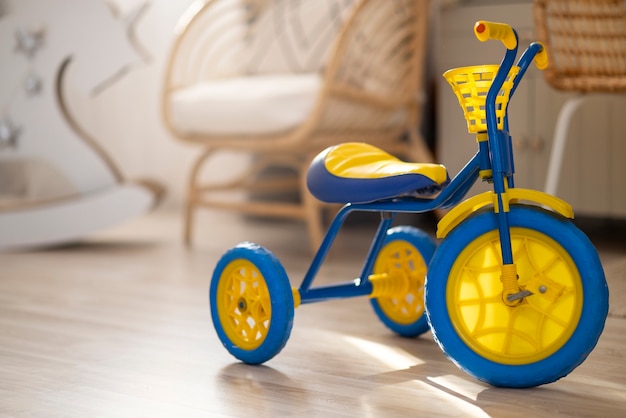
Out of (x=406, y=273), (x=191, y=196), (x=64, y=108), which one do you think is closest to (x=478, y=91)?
(x=406, y=273)

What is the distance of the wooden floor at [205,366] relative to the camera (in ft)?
3.49

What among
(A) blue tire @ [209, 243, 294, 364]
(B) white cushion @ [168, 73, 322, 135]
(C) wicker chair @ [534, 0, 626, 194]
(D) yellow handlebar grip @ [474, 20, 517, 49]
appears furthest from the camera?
(B) white cushion @ [168, 73, 322, 135]

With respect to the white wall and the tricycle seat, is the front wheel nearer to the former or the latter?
the tricycle seat

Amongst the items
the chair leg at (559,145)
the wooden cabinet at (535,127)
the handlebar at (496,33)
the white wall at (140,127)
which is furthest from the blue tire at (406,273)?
the white wall at (140,127)

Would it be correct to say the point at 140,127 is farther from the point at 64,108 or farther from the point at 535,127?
the point at 535,127

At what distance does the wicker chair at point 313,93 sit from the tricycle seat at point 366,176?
89cm

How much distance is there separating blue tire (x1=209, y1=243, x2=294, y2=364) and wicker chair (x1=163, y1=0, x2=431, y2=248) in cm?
93

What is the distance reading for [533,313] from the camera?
1.10m

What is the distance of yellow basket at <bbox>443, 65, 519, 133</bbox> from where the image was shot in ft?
3.62

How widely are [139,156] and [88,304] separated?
1.97 meters

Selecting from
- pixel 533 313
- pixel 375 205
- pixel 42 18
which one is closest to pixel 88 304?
pixel 375 205

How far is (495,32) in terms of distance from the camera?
1.07 meters

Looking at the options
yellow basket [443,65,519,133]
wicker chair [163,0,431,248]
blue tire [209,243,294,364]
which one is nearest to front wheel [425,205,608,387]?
yellow basket [443,65,519,133]

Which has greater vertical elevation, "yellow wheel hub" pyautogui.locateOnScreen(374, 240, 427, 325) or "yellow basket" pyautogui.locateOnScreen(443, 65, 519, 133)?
"yellow basket" pyautogui.locateOnScreen(443, 65, 519, 133)
